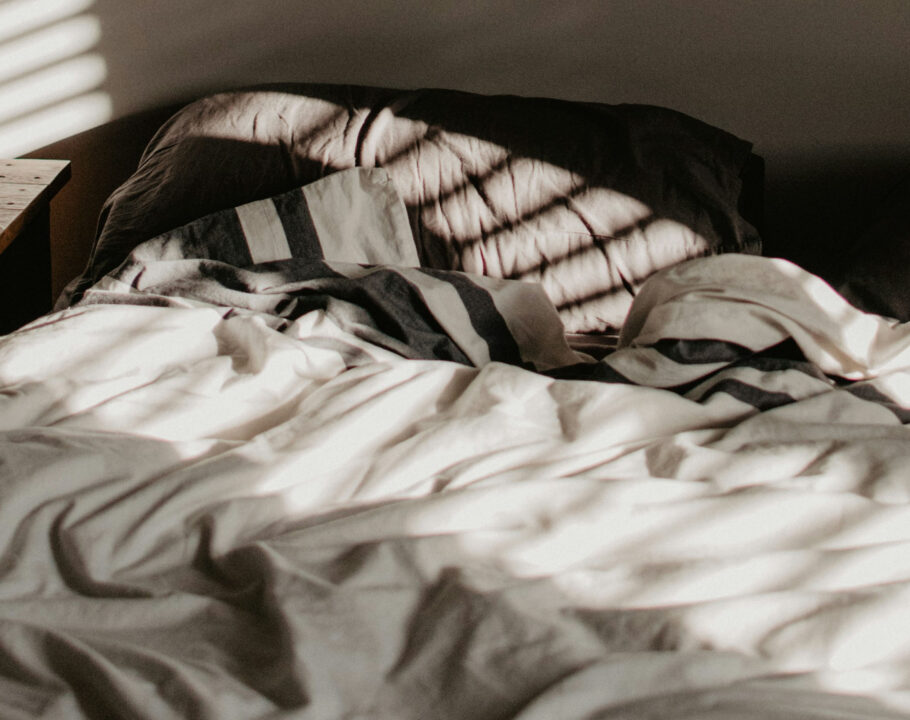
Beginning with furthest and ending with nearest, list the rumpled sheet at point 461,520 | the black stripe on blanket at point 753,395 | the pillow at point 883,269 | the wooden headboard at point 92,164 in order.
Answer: the wooden headboard at point 92,164 < the pillow at point 883,269 < the black stripe on blanket at point 753,395 < the rumpled sheet at point 461,520

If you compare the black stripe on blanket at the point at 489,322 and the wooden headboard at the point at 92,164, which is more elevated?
the wooden headboard at the point at 92,164

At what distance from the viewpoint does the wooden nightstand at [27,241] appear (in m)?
1.63

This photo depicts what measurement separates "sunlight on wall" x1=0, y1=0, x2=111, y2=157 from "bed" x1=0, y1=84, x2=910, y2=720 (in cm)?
27

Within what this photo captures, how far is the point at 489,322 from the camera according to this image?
4.50ft

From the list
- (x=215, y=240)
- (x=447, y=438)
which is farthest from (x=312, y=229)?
(x=447, y=438)

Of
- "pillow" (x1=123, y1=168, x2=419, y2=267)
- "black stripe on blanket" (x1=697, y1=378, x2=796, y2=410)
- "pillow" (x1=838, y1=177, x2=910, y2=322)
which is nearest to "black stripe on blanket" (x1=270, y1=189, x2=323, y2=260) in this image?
"pillow" (x1=123, y1=168, x2=419, y2=267)

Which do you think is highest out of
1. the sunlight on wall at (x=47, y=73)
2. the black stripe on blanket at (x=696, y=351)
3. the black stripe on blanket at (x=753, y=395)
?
the sunlight on wall at (x=47, y=73)

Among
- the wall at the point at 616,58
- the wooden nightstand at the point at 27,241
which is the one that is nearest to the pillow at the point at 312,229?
the wooden nightstand at the point at 27,241

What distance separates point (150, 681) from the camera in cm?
68

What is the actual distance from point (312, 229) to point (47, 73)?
0.80 m

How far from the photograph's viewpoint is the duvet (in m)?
0.69

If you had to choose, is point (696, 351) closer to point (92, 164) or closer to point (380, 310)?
→ point (380, 310)

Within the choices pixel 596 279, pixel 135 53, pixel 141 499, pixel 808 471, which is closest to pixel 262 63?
pixel 135 53

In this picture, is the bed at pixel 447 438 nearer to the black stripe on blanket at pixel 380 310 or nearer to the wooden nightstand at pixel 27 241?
the black stripe on blanket at pixel 380 310
